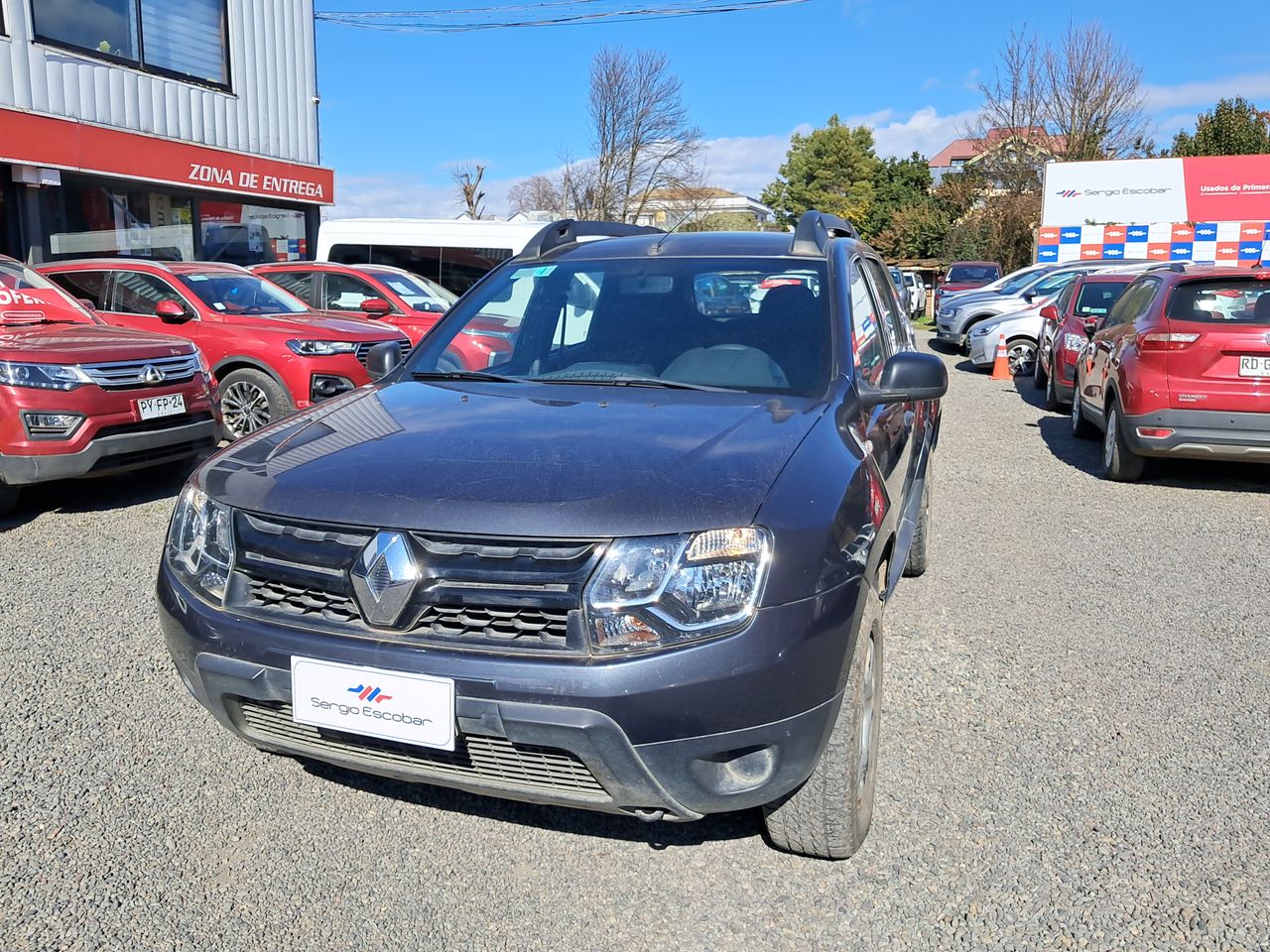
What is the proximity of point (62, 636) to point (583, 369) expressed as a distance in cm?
254

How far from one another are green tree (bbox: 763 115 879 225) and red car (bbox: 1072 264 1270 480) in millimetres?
66419

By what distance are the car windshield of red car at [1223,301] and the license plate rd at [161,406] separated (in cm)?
681

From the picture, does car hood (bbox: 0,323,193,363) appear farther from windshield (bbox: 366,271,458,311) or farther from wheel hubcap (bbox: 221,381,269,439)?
windshield (bbox: 366,271,458,311)

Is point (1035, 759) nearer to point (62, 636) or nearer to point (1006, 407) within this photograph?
point (62, 636)

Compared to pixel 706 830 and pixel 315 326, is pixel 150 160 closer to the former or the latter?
pixel 315 326

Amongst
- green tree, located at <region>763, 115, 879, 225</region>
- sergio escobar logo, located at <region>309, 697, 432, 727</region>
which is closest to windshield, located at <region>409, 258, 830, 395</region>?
sergio escobar logo, located at <region>309, 697, 432, 727</region>

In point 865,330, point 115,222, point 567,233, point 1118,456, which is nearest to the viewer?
point 865,330

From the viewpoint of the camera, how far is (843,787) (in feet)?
8.36

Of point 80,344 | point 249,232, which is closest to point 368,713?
point 80,344

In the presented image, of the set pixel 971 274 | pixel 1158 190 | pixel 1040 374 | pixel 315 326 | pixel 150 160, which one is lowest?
pixel 1040 374

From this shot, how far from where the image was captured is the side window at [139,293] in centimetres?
909

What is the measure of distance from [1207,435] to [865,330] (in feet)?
14.5

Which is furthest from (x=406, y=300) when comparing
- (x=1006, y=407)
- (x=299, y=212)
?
(x=299, y=212)

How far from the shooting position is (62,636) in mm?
4254
